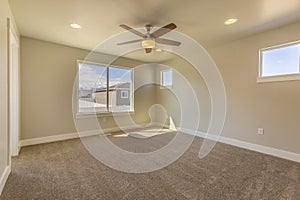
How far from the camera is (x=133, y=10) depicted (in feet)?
8.18

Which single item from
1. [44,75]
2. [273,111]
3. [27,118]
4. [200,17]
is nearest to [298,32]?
[273,111]

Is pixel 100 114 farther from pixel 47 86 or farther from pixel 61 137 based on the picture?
pixel 47 86

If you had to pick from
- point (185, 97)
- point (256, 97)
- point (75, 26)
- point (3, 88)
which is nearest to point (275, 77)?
point (256, 97)

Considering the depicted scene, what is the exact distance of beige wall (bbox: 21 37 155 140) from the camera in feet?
12.0

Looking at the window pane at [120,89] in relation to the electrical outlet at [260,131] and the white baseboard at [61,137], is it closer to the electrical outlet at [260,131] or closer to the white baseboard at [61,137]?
the white baseboard at [61,137]

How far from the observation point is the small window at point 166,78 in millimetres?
5801

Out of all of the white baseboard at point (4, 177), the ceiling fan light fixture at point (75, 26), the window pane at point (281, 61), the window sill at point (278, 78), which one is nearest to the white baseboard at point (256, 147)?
the window sill at point (278, 78)

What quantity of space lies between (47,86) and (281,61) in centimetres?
505

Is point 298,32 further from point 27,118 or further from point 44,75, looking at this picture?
point 27,118

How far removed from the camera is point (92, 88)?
4797mm

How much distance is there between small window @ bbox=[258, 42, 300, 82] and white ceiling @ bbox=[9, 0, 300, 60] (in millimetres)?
465

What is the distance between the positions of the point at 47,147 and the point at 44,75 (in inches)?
65.7

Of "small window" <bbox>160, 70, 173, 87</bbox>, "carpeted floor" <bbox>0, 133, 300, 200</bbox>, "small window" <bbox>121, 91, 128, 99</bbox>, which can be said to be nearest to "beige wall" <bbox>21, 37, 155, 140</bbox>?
"carpeted floor" <bbox>0, 133, 300, 200</bbox>

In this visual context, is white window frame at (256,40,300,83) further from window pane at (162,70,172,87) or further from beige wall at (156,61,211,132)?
window pane at (162,70,172,87)
